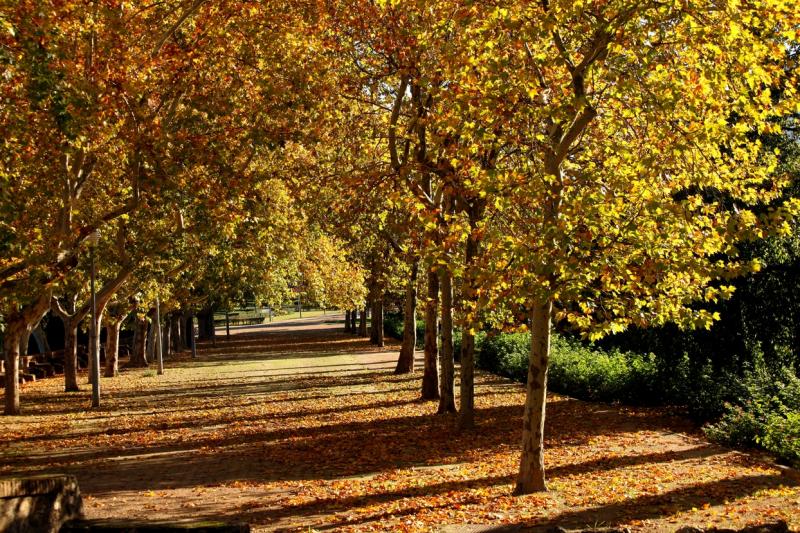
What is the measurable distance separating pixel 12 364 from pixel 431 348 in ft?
36.1

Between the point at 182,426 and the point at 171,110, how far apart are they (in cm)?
738

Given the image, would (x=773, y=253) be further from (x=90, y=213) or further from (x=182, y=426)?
(x=90, y=213)

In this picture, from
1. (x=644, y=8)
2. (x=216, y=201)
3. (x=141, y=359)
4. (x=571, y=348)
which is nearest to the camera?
(x=644, y=8)

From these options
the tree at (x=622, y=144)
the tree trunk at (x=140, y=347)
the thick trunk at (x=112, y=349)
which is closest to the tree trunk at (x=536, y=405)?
the tree at (x=622, y=144)

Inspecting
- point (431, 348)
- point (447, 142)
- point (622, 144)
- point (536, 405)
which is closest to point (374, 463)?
point (536, 405)

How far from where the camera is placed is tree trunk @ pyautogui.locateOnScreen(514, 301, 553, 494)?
10.7 meters

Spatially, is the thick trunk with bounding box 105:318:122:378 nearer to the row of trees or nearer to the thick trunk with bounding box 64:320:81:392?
the thick trunk with bounding box 64:320:81:392

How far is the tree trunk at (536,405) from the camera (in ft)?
35.0

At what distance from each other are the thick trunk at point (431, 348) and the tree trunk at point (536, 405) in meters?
10.6

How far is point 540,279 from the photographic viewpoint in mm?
9211

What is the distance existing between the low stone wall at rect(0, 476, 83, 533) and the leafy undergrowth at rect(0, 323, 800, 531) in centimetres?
204

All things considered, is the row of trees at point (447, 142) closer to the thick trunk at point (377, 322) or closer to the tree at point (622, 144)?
the tree at point (622, 144)

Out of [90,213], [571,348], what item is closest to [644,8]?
[90,213]

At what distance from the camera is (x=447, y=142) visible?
1440 centimetres
